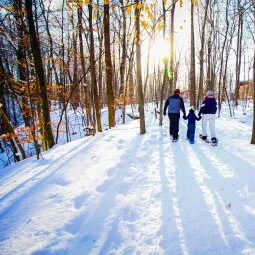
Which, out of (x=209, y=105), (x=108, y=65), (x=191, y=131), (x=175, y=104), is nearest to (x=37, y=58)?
(x=108, y=65)

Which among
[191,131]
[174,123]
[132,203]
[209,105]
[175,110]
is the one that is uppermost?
[209,105]

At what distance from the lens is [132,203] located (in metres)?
3.67

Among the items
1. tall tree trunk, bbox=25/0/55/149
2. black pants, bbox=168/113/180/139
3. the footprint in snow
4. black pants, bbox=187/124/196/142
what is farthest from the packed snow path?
tall tree trunk, bbox=25/0/55/149

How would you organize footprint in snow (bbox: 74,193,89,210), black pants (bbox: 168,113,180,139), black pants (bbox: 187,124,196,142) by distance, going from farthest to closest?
1. black pants (bbox: 168,113,180,139)
2. black pants (bbox: 187,124,196,142)
3. footprint in snow (bbox: 74,193,89,210)

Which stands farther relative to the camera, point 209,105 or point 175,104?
point 175,104

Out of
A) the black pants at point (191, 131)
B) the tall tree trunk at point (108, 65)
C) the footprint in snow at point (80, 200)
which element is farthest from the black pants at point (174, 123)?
the tall tree trunk at point (108, 65)

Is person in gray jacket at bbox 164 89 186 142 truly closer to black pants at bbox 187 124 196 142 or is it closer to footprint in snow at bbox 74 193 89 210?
black pants at bbox 187 124 196 142

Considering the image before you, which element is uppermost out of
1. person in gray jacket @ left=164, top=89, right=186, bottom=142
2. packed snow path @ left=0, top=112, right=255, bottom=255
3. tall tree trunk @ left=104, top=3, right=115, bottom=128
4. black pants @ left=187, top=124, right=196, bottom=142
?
tall tree trunk @ left=104, top=3, right=115, bottom=128

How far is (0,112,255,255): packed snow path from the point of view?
278 centimetres

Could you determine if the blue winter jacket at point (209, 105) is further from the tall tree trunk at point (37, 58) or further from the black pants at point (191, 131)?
the tall tree trunk at point (37, 58)

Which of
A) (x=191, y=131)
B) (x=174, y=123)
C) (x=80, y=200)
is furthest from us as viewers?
(x=174, y=123)

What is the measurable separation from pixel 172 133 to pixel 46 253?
5.77 meters

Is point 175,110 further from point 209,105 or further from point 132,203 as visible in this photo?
point 132,203

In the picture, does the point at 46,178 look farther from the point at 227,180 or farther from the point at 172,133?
the point at 172,133
